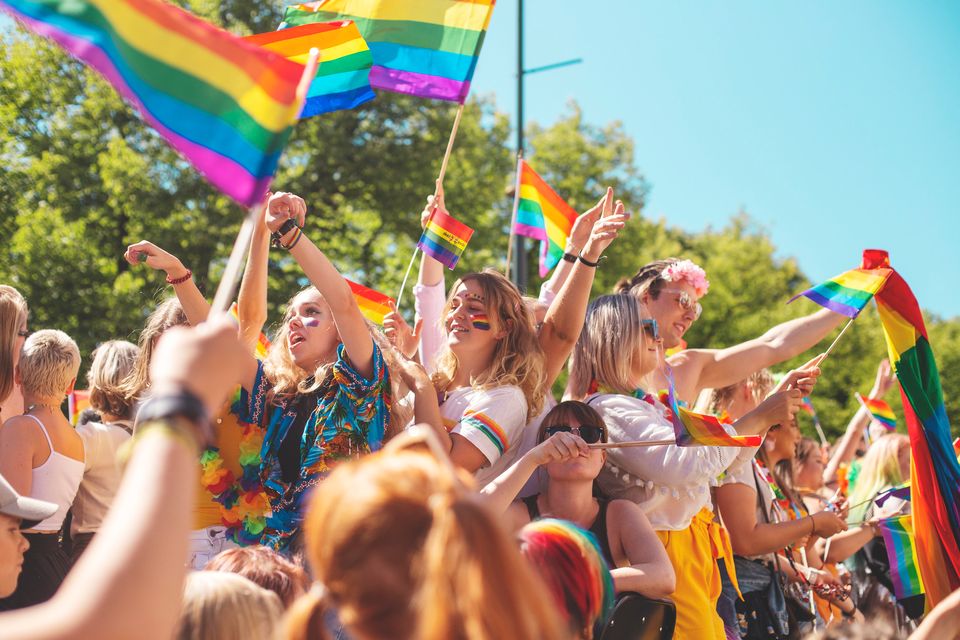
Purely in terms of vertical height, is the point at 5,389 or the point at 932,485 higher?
the point at 5,389

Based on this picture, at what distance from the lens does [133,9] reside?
2.77 m

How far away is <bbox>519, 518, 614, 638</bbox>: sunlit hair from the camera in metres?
2.07

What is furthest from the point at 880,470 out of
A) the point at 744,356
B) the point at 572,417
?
the point at 572,417

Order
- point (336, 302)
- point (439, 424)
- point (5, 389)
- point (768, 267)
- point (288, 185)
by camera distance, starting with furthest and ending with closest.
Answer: point (768, 267) → point (288, 185) → point (5, 389) → point (439, 424) → point (336, 302)

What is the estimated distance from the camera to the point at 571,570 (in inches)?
82.4

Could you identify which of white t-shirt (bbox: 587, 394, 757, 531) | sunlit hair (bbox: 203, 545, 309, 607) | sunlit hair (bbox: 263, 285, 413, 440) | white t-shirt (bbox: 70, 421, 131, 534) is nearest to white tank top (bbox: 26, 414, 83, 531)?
white t-shirt (bbox: 70, 421, 131, 534)

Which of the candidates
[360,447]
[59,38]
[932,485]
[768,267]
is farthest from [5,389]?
[768,267]

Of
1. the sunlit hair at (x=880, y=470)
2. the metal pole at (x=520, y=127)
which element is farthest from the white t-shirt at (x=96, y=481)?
the metal pole at (x=520, y=127)

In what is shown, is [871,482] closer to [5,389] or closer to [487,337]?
[487,337]

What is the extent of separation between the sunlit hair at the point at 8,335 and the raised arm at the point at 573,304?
84.5 inches

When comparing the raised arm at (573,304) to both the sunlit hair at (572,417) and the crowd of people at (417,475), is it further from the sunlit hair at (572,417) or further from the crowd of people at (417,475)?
the sunlit hair at (572,417)

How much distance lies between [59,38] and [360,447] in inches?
64.2

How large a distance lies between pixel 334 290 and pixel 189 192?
15907 mm

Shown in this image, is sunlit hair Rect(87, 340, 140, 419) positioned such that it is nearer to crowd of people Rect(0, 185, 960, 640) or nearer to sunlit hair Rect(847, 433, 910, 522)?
crowd of people Rect(0, 185, 960, 640)
